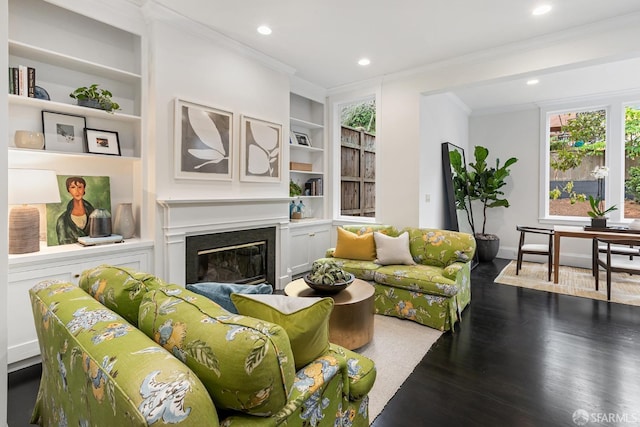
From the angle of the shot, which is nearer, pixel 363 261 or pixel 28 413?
pixel 28 413

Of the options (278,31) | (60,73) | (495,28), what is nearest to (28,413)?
(60,73)

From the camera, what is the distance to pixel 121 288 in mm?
1478

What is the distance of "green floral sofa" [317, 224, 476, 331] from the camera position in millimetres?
3061

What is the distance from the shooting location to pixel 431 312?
3.10 meters

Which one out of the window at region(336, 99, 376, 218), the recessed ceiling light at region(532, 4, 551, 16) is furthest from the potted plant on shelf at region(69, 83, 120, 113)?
the recessed ceiling light at region(532, 4, 551, 16)

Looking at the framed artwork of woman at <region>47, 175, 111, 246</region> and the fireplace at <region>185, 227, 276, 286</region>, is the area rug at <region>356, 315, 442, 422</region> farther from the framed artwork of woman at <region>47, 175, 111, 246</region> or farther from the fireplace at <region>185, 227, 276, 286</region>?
the framed artwork of woman at <region>47, 175, 111, 246</region>

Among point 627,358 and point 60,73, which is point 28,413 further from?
point 627,358

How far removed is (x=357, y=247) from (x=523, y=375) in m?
1.95

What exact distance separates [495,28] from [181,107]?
3.10 metres

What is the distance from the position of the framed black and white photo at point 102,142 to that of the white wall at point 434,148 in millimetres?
3412

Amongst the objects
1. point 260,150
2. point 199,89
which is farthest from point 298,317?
point 260,150

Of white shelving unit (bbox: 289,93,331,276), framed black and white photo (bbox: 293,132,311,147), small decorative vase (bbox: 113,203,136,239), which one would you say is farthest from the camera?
framed black and white photo (bbox: 293,132,311,147)

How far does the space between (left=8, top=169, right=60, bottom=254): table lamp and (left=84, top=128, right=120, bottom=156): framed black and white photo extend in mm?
481

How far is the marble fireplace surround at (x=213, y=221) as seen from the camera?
10.1 feet
